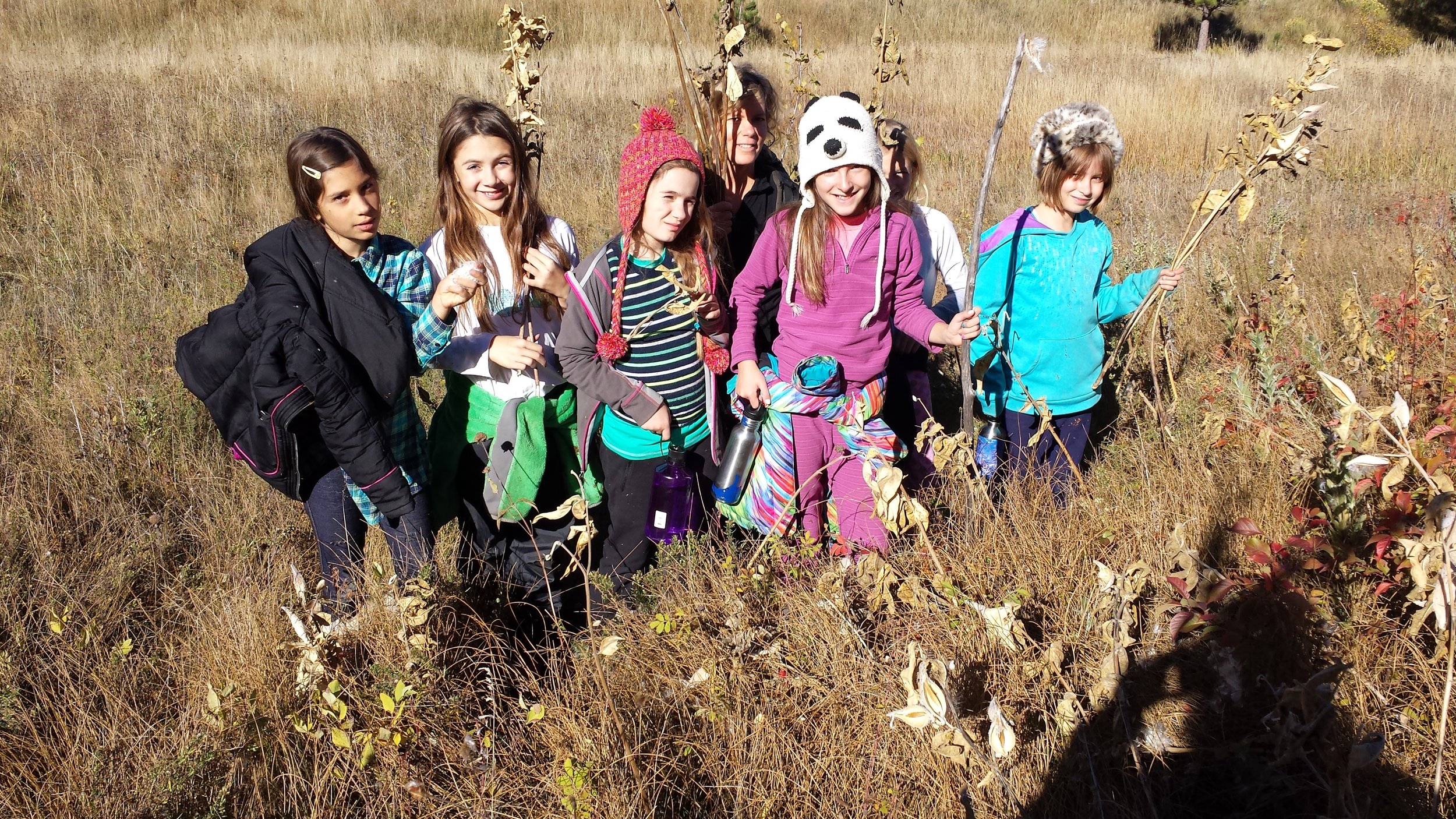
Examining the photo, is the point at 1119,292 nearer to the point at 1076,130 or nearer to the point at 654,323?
the point at 1076,130

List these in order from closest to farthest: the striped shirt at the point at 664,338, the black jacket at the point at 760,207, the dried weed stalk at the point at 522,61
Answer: the dried weed stalk at the point at 522,61
the striped shirt at the point at 664,338
the black jacket at the point at 760,207

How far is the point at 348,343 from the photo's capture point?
2.28 metres

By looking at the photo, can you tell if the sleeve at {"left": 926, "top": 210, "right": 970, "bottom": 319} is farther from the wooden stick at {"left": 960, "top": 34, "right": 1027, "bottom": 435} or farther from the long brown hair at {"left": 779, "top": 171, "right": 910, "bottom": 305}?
the wooden stick at {"left": 960, "top": 34, "right": 1027, "bottom": 435}

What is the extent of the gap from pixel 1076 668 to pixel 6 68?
449 inches

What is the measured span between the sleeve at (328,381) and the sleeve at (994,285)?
6.37 feet

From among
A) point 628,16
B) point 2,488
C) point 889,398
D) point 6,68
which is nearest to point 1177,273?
point 889,398

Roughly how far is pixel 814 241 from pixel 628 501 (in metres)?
1.03

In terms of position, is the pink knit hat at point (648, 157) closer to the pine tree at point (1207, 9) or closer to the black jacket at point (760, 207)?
the black jacket at point (760, 207)

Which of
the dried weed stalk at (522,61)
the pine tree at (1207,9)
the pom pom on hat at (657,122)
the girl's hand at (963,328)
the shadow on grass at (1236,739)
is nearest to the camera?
the shadow on grass at (1236,739)

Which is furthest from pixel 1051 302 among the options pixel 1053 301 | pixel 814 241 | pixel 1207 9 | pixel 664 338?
pixel 1207 9

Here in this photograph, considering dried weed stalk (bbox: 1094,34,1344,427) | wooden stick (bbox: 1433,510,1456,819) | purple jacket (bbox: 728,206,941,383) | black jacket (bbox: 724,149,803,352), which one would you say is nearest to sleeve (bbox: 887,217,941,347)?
purple jacket (bbox: 728,206,941,383)

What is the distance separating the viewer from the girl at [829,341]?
265 centimetres

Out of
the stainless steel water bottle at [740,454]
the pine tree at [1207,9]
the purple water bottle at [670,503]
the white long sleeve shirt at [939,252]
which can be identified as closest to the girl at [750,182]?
the stainless steel water bottle at [740,454]

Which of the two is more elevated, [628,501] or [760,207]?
[760,207]
